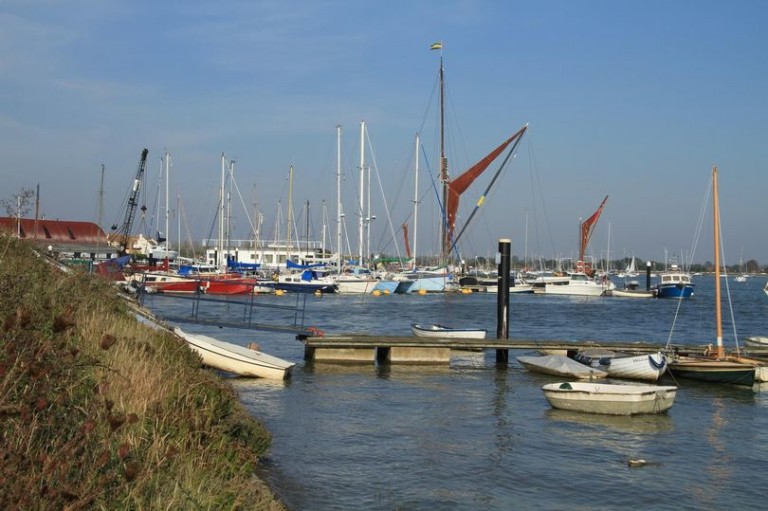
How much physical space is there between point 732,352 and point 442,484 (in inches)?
686

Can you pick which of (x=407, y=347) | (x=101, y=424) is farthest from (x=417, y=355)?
(x=101, y=424)

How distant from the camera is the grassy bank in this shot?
5242 mm

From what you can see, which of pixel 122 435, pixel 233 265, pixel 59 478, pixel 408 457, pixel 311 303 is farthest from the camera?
pixel 233 265

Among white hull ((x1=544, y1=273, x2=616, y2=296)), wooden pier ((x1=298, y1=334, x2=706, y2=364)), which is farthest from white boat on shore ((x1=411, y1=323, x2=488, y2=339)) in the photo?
white hull ((x1=544, y1=273, x2=616, y2=296))

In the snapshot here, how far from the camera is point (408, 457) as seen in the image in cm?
1451

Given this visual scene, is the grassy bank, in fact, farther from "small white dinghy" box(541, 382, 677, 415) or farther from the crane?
the crane

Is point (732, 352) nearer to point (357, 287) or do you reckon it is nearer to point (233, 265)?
point (357, 287)

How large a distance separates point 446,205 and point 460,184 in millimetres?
3465

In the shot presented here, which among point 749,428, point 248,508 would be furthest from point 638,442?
point 248,508

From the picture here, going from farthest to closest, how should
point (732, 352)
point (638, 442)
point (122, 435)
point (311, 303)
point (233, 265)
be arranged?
point (233, 265) < point (311, 303) < point (732, 352) < point (638, 442) < point (122, 435)

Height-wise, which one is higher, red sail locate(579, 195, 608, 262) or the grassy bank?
red sail locate(579, 195, 608, 262)

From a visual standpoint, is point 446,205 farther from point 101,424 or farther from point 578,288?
point 101,424

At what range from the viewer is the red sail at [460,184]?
206 ft

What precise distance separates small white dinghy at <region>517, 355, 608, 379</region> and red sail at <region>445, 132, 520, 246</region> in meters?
36.9
